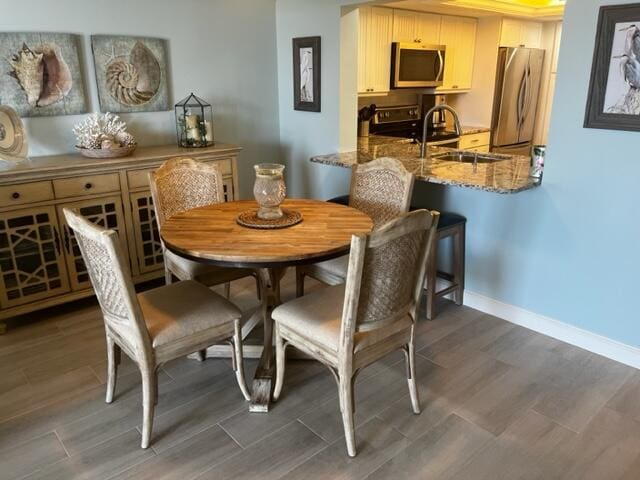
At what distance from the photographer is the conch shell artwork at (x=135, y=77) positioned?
131 inches

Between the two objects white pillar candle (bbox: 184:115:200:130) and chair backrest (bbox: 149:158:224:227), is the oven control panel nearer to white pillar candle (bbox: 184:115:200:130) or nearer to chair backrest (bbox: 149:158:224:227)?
white pillar candle (bbox: 184:115:200:130)

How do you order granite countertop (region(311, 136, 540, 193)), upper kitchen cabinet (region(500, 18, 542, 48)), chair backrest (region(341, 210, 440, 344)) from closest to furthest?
chair backrest (region(341, 210, 440, 344)) < granite countertop (region(311, 136, 540, 193)) < upper kitchen cabinet (region(500, 18, 542, 48))

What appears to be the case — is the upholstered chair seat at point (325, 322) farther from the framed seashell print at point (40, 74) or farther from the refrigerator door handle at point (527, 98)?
the refrigerator door handle at point (527, 98)

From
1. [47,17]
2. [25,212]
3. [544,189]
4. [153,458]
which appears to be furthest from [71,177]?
[544,189]

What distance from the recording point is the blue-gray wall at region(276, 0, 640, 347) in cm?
239

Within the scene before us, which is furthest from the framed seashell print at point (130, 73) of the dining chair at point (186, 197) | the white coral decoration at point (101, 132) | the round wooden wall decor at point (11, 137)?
the dining chair at point (186, 197)

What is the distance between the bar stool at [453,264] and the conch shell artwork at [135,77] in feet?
7.39

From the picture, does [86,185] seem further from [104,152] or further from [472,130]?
[472,130]

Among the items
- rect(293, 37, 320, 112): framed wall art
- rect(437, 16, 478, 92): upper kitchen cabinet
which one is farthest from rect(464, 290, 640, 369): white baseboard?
rect(437, 16, 478, 92): upper kitchen cabinet

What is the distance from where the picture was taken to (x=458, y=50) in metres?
5.05

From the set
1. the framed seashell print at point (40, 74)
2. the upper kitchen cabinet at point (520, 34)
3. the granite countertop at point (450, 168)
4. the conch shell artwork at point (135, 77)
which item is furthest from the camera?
the upper kitchen cabinet at point (520, 34)

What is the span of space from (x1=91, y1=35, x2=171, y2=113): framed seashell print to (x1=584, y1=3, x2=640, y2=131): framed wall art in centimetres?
277

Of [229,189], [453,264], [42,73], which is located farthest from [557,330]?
[42,73]

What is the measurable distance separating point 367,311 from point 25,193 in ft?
7.03
